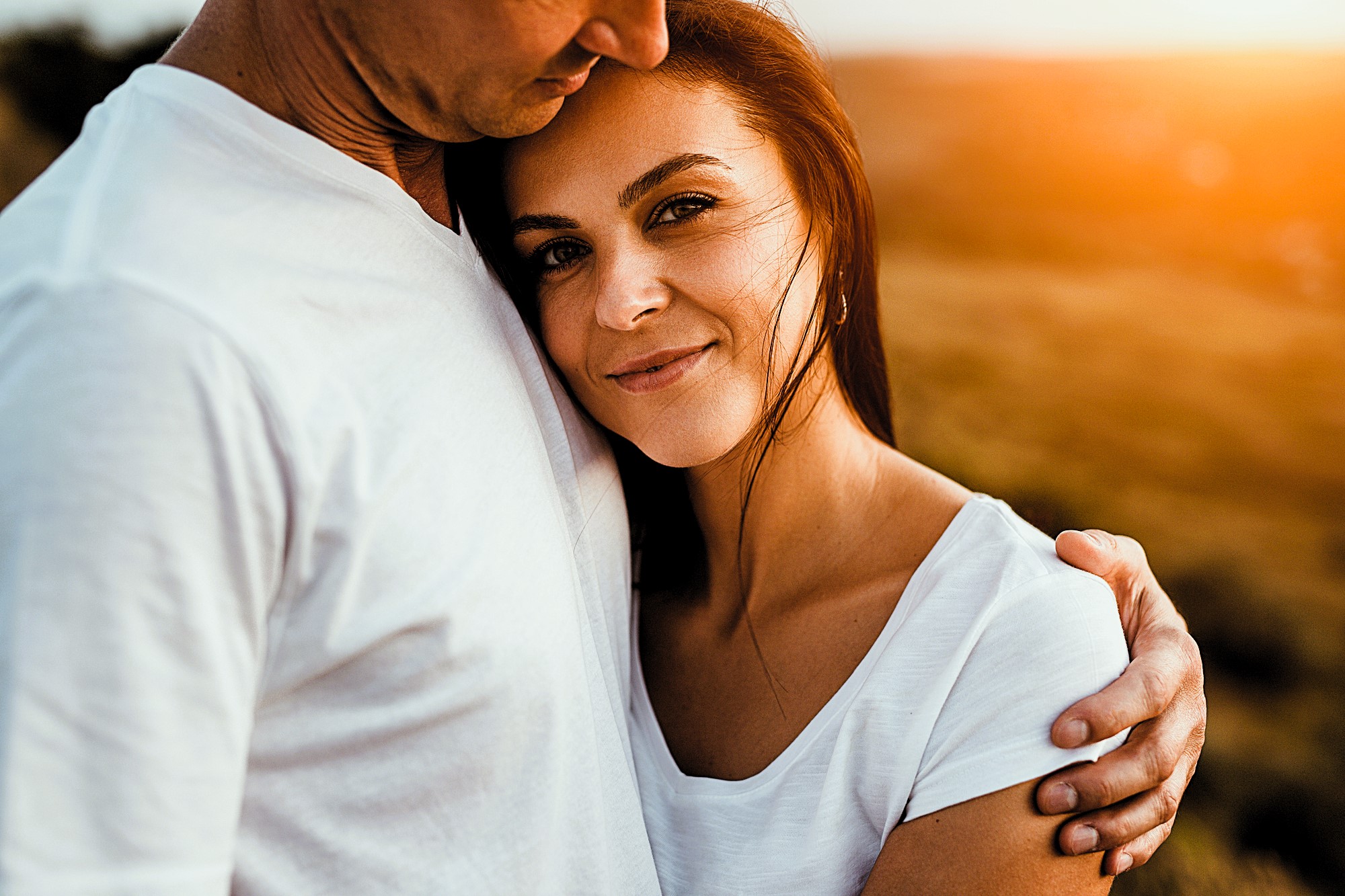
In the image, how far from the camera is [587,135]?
1332mm

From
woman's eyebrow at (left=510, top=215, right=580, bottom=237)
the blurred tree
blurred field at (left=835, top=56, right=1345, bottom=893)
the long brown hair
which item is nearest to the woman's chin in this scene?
the long brown hair

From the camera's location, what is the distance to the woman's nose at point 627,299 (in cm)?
131

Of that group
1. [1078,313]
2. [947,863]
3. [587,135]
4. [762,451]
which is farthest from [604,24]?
[1078,313]

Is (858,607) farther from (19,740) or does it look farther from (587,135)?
(19,740)

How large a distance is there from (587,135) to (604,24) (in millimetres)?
224

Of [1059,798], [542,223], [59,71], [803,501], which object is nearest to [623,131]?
[542,223]

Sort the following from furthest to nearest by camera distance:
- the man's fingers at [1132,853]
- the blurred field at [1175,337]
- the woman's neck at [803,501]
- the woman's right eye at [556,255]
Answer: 1. the blurred field at [1175,337]
2. the woman's neck at [803,501]
3. the woman's right eye at [556,255]
4. the man's fingers at [1132,853]

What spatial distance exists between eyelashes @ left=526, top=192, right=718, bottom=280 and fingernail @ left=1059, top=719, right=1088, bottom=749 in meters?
0.86

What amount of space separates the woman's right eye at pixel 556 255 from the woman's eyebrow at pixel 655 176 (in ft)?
0.42

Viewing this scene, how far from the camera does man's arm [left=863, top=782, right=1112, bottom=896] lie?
112 centimetres

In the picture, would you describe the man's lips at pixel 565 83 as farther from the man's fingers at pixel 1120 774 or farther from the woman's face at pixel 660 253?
the man's fingers at pixel 1120 774

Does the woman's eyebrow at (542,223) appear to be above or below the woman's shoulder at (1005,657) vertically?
above

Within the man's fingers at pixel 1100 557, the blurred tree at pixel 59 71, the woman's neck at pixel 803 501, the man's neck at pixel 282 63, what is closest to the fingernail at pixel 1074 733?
the man's fingers at pixel 1100 557

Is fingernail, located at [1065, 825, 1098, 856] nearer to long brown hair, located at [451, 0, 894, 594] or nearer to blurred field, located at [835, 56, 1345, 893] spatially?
long brown hair, located at [451, 0, 894, 594]
